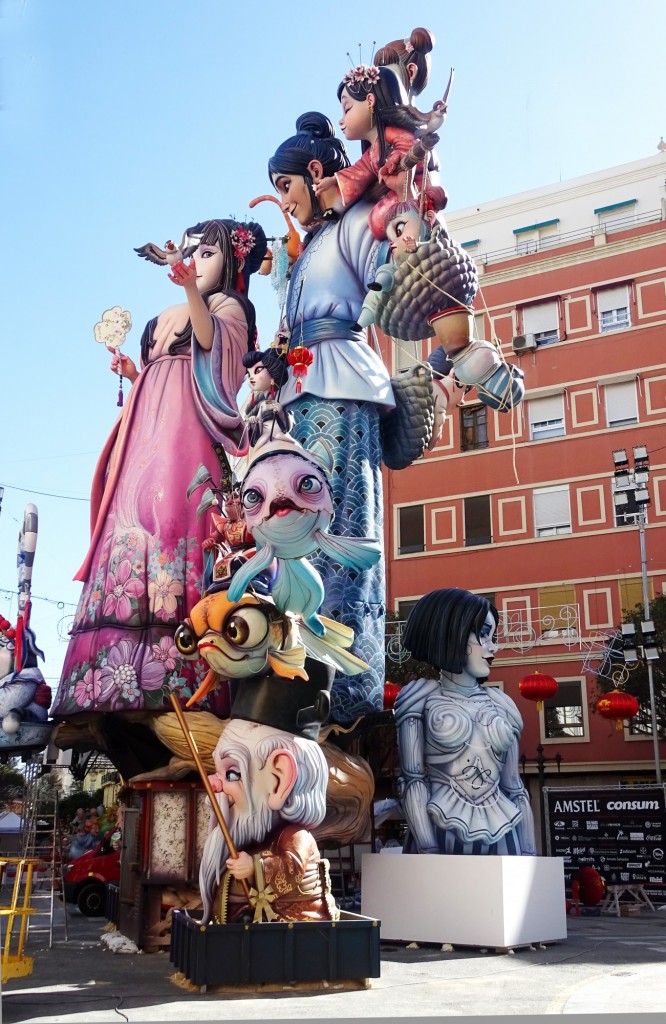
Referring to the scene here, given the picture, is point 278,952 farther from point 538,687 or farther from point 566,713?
point 566,713

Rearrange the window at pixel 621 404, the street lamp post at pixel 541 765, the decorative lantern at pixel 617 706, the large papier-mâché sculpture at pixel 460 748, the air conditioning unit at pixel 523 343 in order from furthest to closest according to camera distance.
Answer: the air conditioning unit at pixel 523 343 < the window at pixel 621 404 < the street lamp post at pixel 541 765 < the decorative lantern at pixel 617 706 < the large papier-mâché sculpture at pixel 460 748

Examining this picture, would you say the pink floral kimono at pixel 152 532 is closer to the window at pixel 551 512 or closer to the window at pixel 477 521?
the window at pixel 551 512

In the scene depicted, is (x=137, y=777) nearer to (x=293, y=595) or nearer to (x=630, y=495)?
(x=293, y=595)

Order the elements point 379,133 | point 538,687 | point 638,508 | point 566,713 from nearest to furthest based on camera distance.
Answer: point 379,133, point 538,687, point 638,508, point 566,713

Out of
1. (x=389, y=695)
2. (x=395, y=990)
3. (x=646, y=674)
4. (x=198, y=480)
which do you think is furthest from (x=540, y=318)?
(x=395, y=990)

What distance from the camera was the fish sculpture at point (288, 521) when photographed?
739cm

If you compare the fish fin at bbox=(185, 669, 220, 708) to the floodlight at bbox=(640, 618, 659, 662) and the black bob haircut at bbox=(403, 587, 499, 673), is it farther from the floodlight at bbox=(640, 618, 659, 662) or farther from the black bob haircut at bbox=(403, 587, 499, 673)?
the floodlight at bbox=(640, 618, 659, 662)

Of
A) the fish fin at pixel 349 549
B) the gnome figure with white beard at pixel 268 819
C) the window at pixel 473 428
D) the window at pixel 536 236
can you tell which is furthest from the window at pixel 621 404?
the gnome figure with white beard at pixel 268 819

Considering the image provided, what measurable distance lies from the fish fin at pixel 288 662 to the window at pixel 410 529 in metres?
17.0

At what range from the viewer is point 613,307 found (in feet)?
76.8

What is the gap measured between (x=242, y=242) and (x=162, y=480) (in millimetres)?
2982

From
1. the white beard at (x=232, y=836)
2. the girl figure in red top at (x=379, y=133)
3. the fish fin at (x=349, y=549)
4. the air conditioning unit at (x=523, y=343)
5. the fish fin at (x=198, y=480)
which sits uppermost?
the air conditioning unit at (x=523, y=343)

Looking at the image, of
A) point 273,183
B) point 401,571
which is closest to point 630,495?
point 401,571

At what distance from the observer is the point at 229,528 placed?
881cm
